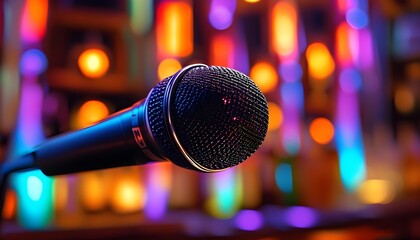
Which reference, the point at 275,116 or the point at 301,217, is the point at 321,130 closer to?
the point at 275,116

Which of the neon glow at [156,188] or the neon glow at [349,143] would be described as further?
the neon glow at [349,143]

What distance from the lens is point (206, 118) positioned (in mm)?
429

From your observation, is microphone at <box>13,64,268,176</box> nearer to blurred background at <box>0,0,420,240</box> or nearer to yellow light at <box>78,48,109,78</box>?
blurred background at <box>0,0,420,240</box>

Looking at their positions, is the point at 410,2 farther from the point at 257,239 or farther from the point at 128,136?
the point at 128,136

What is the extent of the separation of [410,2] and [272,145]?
166 centimetres

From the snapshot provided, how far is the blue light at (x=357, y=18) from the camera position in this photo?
3076 millimetres

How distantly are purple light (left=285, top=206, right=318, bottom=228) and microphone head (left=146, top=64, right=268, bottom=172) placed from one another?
4.46 feet

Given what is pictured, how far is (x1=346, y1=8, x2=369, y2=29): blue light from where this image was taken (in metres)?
3.08

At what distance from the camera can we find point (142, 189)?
7.45ft

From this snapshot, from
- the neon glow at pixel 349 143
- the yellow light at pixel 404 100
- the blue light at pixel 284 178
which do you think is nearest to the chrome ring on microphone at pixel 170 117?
the blue light at pixel 284 178

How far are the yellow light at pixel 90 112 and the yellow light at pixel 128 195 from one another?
13.0 inches

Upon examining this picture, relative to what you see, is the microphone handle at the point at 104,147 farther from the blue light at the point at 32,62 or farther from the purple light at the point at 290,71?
the purple light at the point at 290,71

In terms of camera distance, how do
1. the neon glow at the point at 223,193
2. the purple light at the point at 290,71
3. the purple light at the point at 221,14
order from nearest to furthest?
1. the neon glow at the point at 223,193
2. the purple light at the point at 221,14
3. the purple light at the point at 290,71

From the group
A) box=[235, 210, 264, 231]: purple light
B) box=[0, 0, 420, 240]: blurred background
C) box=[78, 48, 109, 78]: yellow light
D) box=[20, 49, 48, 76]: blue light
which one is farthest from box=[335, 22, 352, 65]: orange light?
box=[20, 49, 48, 76]: blue light
